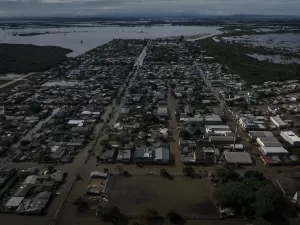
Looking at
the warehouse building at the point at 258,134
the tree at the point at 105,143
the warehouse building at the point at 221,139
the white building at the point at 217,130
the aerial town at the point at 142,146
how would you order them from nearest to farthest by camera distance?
the aerial town at the point at 142,146, the tree at the point at 105,143, the warehouse building at the point at 221,139, the warehouse building at the point at 258,134, the white building at the point at 217,130

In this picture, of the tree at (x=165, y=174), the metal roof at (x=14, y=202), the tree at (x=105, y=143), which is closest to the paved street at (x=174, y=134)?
the tree at (x=165, y=174)

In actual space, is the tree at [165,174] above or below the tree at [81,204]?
below

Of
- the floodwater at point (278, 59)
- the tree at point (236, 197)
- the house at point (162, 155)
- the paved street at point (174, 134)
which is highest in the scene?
the tree at point (236, 197)

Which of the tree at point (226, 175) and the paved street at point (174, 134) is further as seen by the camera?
the paved street at point (174, 134)

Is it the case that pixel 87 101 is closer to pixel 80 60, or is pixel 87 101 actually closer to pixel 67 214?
pixel 67 214

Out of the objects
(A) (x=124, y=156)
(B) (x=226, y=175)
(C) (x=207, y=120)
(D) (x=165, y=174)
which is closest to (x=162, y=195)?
(D) (x=165, y=174)

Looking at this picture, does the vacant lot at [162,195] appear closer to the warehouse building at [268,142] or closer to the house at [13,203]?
the house at [13,203]

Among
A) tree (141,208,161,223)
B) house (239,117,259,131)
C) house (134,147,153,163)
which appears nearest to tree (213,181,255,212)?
tree (141,208,161,223)
